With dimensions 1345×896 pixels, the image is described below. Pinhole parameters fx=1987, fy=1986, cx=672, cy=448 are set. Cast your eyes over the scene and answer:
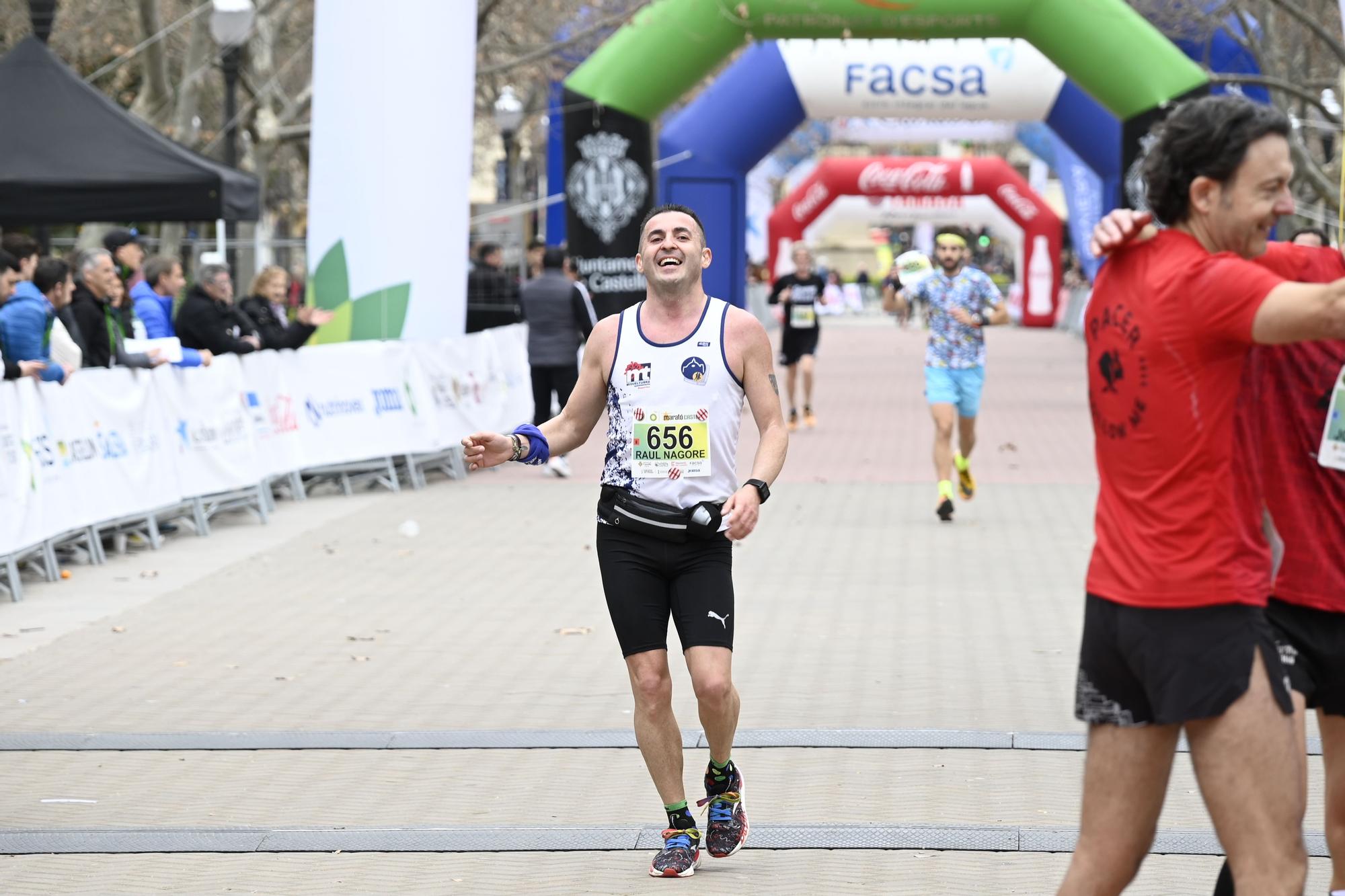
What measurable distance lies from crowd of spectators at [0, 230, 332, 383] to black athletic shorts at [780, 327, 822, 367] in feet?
18.8

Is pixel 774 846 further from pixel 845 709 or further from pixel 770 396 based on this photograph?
pixel 845 709

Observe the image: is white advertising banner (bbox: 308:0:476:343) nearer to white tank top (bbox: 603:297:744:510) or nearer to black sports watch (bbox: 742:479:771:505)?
white tank top (bbox: 603:297:744:510)

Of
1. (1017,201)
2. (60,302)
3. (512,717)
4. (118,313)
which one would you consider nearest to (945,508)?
(118,313)

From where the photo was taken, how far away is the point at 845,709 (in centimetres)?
734

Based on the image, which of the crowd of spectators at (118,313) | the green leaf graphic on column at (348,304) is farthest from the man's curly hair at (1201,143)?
the green leaf graphic on column at (348,304)

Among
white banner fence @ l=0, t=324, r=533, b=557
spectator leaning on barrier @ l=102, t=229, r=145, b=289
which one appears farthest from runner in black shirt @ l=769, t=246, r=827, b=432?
spectator leaning on barrier @ l=102, t=229, r=145, b=289

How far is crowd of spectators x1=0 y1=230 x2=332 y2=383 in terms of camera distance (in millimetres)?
10797

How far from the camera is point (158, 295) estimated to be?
1348 cm

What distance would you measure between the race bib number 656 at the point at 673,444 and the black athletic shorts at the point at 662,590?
0.60 feet

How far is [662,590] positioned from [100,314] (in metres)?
7.47

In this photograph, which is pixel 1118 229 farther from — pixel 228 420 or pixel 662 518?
pixel 228 420

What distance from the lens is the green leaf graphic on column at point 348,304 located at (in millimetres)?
16125

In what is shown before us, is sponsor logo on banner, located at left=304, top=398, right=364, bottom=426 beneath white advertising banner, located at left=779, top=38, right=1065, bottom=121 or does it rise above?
beneath

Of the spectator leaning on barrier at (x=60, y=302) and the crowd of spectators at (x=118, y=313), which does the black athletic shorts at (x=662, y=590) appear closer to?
the crowd of spectators at (x=118, y=313)
